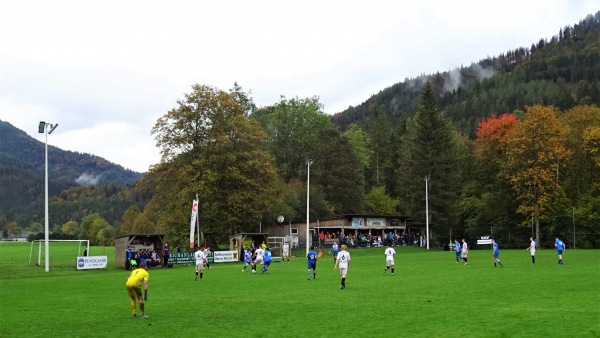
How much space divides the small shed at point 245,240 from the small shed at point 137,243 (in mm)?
7664

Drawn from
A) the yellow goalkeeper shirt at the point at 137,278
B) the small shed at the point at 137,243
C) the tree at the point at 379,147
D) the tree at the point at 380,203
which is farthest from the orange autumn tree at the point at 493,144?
the yellow goalkeeper shirt at the point at 137,278

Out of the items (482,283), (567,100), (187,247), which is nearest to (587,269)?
(482,283)

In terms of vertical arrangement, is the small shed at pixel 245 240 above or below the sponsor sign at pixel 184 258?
above

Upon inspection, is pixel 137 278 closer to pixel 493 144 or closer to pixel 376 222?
pixel 376 222

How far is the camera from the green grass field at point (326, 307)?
14469 millimetres

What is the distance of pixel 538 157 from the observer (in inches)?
2709

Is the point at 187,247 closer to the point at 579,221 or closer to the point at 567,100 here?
the point at 579,221

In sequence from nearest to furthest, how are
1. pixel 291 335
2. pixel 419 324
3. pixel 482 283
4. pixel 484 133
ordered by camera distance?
1. pixel 291 335
2. pixel 419 324
3. pixel 482 283
4. pixel 484 133

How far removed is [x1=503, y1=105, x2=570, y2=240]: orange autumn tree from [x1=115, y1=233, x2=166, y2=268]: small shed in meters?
41.9

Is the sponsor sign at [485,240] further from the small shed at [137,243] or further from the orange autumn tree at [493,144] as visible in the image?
the small shed at [137,243]

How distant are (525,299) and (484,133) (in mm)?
67051

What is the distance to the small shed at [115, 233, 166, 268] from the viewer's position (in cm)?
4738

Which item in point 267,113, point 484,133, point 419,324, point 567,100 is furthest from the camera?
point 567,100

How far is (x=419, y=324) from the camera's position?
48.9 feet
